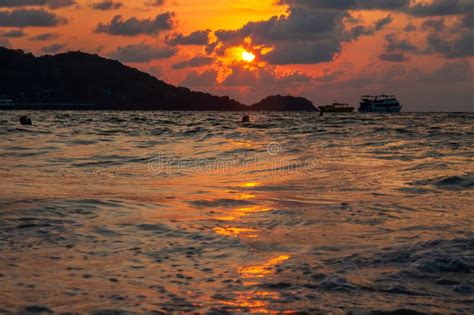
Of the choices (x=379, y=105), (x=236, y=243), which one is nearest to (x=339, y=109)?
(x=379, y=105)

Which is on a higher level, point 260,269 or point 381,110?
point 381,110

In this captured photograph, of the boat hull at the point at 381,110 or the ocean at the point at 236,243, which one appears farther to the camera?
the boat hull at the point at 381,110

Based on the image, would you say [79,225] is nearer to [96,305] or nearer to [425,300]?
[96,305]

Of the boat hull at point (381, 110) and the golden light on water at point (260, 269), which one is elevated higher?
the boat hull at point (381, 110)

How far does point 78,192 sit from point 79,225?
4.15 m

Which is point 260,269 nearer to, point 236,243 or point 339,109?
point 236,243

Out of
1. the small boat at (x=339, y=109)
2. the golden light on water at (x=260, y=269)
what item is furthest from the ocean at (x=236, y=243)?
the small boat at (x=339, y=109)

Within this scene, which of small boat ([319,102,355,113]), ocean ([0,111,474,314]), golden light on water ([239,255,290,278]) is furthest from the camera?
small boat ([319,102,355,113])

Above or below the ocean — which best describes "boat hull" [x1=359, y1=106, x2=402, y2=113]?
above

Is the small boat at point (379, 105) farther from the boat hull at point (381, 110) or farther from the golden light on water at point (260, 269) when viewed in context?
the golden light on water at point (260, 269)

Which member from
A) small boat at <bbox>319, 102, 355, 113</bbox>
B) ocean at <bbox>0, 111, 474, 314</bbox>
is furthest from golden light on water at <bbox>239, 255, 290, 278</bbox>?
small boat at <bbox>319, 102, 355, 113</bbox>

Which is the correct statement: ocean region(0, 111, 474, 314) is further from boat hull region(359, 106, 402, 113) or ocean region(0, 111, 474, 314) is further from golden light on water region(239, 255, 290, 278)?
boat hull region(359, 106, 402, 113)

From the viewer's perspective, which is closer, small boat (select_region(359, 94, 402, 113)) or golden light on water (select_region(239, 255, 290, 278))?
golden light on water (select_region(239, 255, 290, 278))

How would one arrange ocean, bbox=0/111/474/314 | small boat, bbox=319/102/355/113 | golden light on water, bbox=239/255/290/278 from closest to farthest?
ocean, bbox=0/111/474/314
golden light on water, bbox=239/255/290/278
small boat, bbox=319/102/355/113
